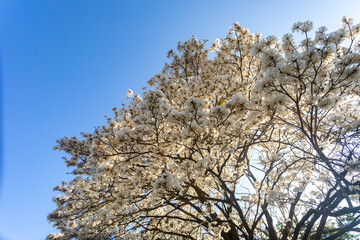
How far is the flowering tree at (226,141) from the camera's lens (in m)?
2.62

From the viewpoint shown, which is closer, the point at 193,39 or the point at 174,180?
the point at 174,180

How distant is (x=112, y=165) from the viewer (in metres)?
4.22

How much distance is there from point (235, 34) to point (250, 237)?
→ 5026 mm

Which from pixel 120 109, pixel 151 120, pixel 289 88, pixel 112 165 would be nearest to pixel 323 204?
pixel 289 88

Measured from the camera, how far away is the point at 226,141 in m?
3.85

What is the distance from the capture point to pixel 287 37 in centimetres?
285

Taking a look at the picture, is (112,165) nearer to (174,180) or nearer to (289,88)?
(174,180)

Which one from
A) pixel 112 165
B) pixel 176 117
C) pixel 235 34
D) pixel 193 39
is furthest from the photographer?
pixel 193 39

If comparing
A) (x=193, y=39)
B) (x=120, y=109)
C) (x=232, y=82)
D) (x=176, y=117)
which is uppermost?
(x=193, y=39)

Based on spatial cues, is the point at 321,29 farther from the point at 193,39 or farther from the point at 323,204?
the point at 193,39

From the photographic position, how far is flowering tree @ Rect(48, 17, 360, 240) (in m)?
2.62

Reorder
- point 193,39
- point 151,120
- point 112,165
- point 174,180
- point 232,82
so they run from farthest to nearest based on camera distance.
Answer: point 193,39 → point 232,82 → point 112,165 → point 151,120 → point 174,180

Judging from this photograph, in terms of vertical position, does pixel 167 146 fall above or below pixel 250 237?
above

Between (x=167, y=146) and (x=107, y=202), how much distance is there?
2.21 meters
